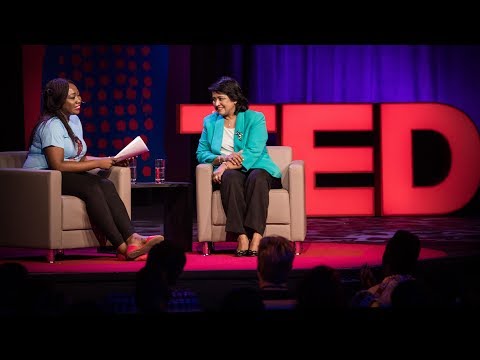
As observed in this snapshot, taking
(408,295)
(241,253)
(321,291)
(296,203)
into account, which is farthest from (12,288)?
(296,203)

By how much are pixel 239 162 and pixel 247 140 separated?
0.19 meters

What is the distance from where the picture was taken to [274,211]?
6152 millimetres

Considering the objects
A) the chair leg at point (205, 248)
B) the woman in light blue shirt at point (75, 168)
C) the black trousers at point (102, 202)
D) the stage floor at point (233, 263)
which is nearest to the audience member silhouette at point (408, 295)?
the stage floor at point (233, 263)

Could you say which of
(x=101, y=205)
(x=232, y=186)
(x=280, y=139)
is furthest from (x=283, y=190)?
(x=280, y=139)

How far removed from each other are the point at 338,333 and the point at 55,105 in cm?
390

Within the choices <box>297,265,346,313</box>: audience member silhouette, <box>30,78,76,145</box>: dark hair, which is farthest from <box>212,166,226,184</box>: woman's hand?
<box>297,265,346,313</box>: audience member silhouette

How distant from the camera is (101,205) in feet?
18.8

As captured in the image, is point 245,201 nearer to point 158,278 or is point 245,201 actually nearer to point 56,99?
point 56,99

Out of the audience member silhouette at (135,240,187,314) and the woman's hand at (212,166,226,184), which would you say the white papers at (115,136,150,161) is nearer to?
the woman's hand at (212,166,226,184)

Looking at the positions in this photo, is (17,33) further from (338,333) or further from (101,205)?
(338,333)

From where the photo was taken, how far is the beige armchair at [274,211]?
20.0 feet

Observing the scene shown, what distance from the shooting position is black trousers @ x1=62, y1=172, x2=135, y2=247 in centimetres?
573

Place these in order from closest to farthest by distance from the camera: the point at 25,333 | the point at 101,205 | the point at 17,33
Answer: the point at 25,333 → the point at 17,33 → the point at 101,205

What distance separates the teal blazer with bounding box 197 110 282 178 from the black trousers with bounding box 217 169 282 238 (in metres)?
0.15
